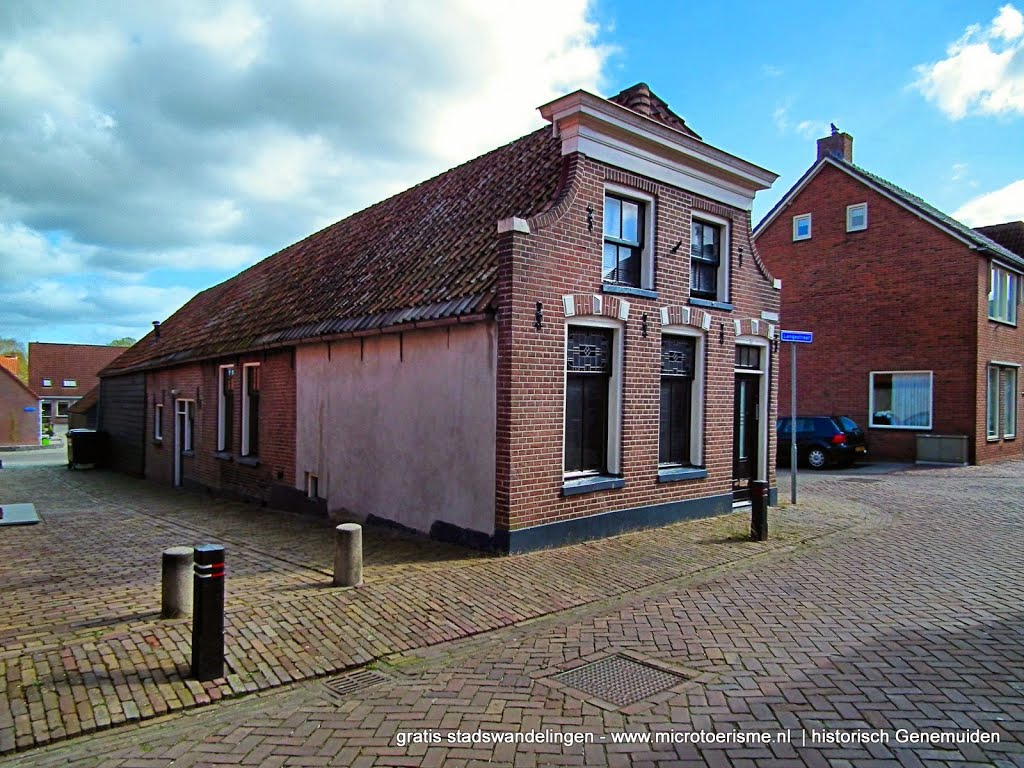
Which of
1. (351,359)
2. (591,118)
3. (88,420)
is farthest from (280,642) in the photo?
(88,420)

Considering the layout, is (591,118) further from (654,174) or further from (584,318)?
(584,318)

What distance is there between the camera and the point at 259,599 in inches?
261

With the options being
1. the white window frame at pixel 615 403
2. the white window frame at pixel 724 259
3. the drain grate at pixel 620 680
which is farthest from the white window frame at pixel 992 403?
the drain grate at pixel 620 680

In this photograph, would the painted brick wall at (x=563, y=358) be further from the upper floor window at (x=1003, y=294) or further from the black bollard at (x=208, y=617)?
the upper floor window at (x=1003, y=294)

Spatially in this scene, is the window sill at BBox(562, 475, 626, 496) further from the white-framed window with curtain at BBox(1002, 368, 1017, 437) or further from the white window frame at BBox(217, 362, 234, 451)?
the white-framed window with curtain at BBox(1002, 368, 1017, 437)

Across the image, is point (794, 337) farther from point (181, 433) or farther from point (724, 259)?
point (181, 433)

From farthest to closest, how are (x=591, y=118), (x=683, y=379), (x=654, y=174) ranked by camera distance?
(x=683, y=379) → (x=654, y=174) → (x=591, y=118)

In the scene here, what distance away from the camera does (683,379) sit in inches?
435

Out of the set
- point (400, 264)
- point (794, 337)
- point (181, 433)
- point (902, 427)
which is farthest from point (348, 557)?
point (902, 427)

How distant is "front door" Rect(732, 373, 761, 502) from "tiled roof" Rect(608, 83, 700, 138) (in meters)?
4.44

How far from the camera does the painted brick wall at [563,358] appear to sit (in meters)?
8.45

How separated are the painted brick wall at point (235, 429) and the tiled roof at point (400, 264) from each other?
50cm

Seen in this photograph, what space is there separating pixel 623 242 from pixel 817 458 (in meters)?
13.1

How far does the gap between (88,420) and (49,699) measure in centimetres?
3783
